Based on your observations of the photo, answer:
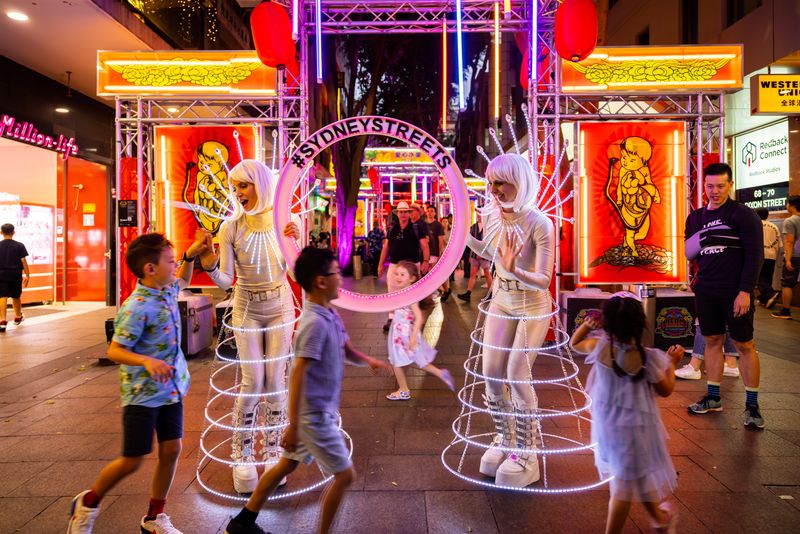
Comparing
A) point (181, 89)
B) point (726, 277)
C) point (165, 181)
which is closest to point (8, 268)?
point (165, 181)

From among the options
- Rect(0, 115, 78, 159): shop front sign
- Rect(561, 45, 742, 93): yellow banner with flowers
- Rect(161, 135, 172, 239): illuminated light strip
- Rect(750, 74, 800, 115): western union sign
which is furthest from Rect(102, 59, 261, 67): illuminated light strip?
Rect(750, 74, 800, 115): western union sign

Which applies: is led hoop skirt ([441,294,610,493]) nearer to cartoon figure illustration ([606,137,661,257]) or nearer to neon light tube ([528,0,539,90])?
cartoon figure illustration ([606,137,661,257])

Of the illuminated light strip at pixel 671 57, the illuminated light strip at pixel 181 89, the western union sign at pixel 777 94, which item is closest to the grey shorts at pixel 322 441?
the illuminated light strip at pixel 181 89

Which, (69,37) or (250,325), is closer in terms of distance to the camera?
(250,325)

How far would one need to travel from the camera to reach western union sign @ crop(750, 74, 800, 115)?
419 inches

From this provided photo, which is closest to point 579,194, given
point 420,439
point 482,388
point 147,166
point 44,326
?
point 482,388

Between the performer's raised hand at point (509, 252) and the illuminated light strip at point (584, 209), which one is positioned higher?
the illuminated light strip at point (584, 209)

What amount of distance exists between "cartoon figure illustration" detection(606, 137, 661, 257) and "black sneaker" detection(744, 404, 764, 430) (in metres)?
4.31

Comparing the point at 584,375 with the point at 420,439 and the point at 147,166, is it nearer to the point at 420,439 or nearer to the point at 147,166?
the point at 420,439

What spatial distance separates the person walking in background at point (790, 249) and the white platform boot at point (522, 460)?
9280 mm

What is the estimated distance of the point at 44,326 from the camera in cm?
1100

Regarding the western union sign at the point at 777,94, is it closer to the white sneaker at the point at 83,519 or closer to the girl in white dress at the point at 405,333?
the girl in white dress at the point at 405,333

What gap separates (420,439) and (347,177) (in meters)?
17.6

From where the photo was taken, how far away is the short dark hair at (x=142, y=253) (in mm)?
2973
